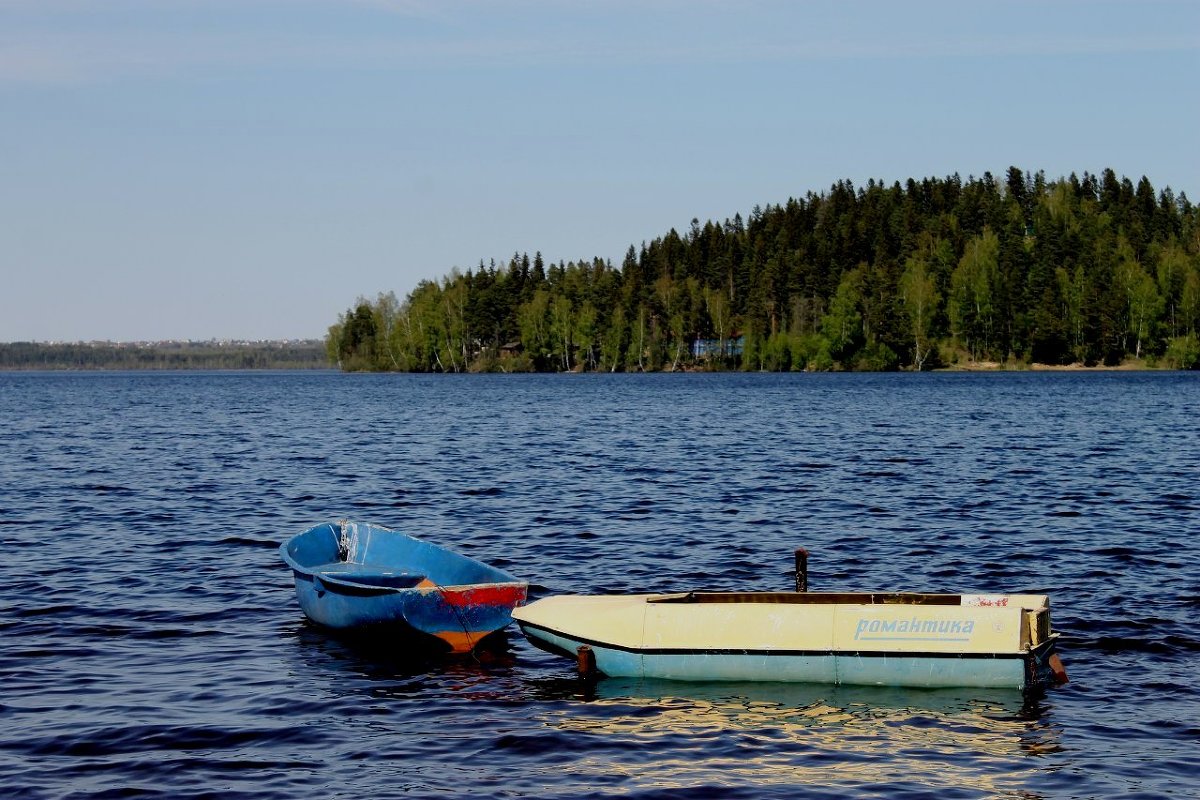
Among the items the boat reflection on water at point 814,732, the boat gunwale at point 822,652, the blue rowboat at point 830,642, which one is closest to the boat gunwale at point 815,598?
the blue rowboat at point 830,642

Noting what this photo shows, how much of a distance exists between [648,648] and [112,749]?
716 cm

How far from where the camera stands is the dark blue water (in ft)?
50.3

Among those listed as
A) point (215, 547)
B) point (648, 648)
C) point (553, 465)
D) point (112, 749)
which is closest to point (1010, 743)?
point (648, 648)

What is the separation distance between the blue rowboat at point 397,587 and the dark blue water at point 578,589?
0.55m

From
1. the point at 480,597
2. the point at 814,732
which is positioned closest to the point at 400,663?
the point at 480,597

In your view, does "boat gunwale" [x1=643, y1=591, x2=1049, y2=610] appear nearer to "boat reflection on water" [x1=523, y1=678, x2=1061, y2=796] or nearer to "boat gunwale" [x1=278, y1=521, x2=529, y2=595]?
"boat reflection on water" [x1=523, y1=678, x2=1061, y2=796]

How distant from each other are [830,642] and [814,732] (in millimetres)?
1697

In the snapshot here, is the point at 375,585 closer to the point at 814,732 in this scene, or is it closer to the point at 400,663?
the point at 400,663

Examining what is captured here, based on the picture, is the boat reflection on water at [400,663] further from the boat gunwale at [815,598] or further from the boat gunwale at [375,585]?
the boat gunwale at [815,598]

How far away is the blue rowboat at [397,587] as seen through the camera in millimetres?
20547

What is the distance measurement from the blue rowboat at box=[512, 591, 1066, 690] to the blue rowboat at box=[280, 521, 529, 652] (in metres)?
2.08

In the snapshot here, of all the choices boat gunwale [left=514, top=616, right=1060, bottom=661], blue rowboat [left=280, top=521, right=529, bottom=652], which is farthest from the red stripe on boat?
boat gunwale [left=514, top=616, right=1060, bottom=661]

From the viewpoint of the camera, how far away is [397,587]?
73.5ft

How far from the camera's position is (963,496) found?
42.4 meters
